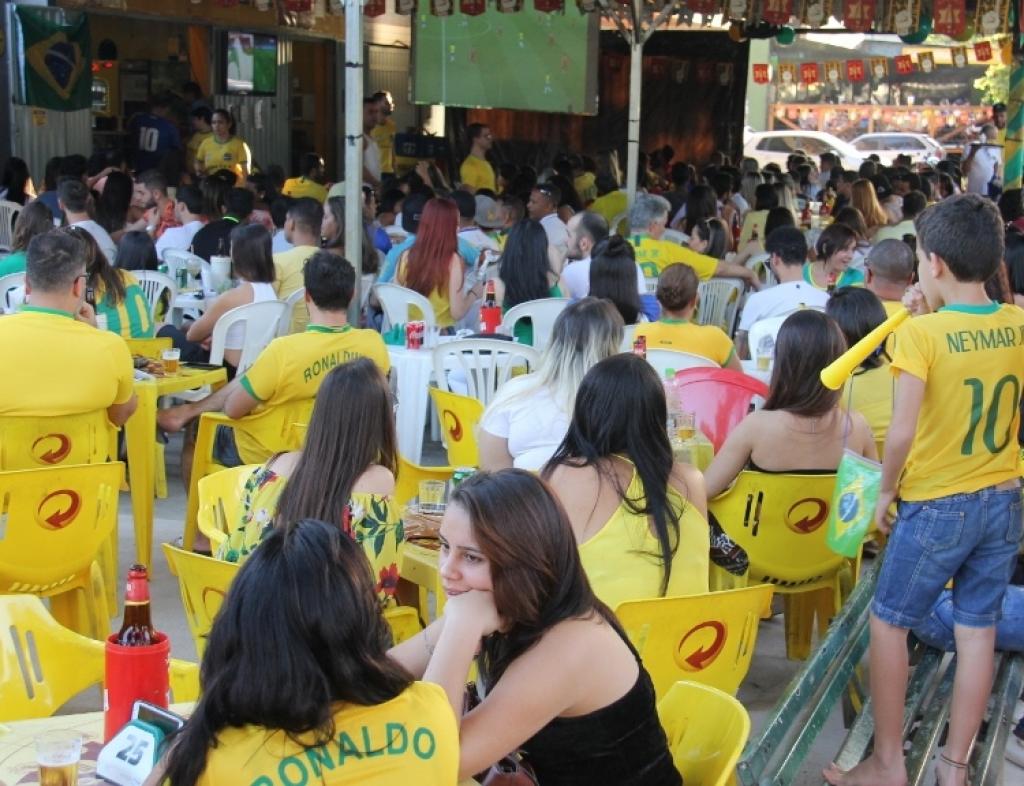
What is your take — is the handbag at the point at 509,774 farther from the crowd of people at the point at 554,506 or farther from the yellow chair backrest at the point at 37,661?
the yellow chair backrest at the point at 37,661

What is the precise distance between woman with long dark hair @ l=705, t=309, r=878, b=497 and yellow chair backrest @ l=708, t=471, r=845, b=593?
0.34 ft

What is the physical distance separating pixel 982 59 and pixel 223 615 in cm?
1895

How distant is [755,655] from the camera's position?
4.96m

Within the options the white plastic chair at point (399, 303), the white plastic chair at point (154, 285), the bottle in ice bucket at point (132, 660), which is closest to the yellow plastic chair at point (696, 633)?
the bottle in ice bucket at point (132, 660)

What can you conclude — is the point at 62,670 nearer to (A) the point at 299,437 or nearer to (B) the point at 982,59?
(A) the point at 299,437

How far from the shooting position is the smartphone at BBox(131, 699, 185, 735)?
233cm

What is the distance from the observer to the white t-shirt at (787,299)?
731cm

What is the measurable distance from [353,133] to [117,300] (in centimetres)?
140

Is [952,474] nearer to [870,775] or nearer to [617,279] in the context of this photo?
[870,775]

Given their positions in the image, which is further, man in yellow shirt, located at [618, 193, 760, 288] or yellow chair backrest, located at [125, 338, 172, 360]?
man in yellow shirt, located at [618, 193, 760, 288]

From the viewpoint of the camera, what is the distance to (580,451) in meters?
3.48

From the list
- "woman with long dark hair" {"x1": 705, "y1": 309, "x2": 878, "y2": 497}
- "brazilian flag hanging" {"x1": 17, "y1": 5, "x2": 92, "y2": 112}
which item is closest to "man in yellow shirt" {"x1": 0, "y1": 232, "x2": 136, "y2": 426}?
"woman with long dark hair" {"x1": 705, "y1": 309, "x2": 878, "y2": 497}

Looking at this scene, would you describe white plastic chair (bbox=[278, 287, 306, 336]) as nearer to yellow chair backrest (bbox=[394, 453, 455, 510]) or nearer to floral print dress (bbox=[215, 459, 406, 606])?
yellow chair backrest (bbox=[394, 453, 455, 510])

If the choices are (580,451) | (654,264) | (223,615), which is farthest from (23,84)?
(223,615)
